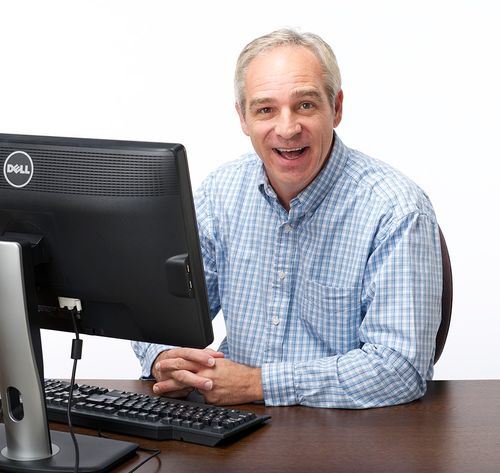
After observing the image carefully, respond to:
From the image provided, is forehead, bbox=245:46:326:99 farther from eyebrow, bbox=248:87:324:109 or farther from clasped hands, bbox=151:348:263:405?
clasped hands, bbox=151:348:263:405

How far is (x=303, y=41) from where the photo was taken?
7.30ft

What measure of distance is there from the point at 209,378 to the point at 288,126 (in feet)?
1.99

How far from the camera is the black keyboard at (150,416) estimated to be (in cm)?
165

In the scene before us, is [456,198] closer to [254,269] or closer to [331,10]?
[331,10]

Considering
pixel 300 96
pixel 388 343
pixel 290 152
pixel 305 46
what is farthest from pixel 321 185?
pixel 388 343

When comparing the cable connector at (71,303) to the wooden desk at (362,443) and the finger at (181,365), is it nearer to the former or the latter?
the wooden desk at (362,443)

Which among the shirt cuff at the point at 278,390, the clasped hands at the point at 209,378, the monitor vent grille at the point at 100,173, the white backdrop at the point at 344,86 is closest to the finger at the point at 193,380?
the clasped hands at the point at 209,378

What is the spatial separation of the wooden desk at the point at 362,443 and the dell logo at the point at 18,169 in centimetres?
47

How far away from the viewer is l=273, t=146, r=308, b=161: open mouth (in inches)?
86.5

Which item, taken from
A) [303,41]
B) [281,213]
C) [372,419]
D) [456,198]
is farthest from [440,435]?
[456,198]

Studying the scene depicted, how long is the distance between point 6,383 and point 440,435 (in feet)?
2.42

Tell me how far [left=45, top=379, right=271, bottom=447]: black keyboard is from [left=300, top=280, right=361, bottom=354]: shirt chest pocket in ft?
1.53

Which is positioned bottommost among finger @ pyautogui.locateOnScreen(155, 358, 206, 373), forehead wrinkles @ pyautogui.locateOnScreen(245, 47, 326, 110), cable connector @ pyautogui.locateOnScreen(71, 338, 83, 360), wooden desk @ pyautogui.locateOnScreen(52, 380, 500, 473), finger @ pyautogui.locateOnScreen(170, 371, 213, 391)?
wooden desk @ pyautogui.locateOnScreen(52, 380, 500, 473)

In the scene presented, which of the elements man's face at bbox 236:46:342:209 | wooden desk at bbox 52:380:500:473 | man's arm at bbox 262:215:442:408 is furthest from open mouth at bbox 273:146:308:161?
wooden desk at bbox 52:380:500:473
